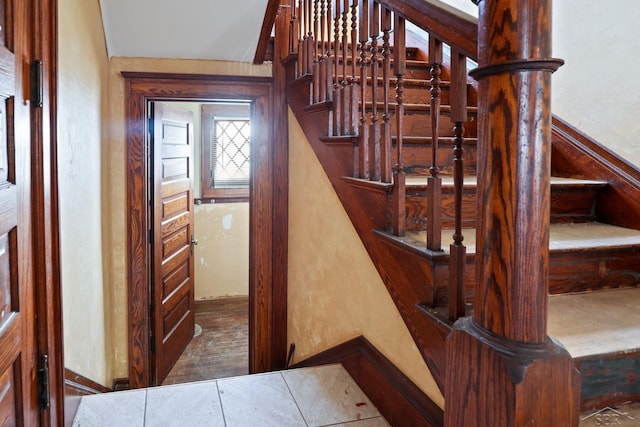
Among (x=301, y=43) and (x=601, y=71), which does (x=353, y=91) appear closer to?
(x=301, y=43)

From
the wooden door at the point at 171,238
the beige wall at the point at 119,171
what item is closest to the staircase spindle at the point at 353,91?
the beige wall at the point at 119,171

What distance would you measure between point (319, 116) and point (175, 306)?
224 cm

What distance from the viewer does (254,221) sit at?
2.98m

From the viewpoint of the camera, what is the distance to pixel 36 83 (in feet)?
4.02

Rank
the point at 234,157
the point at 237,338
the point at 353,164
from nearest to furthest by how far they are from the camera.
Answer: the point at 353,164 < the point at 237,338 < the point at 234,157

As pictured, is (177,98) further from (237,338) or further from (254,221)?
(237,338)

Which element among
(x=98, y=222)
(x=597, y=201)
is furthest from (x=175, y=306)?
(x=597, y=201)

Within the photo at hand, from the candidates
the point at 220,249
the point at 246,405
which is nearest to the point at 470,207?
the point at 246,405

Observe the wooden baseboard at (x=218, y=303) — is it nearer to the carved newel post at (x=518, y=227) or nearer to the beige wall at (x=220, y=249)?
the beige wall at (x=220, y=249)

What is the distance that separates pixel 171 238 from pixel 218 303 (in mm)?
1728

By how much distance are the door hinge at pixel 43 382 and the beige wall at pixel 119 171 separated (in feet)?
4.83

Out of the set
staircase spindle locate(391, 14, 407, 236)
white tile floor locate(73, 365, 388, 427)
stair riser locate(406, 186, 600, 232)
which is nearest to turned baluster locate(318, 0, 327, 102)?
staircase spindle locate(391, 14, 407, 236)

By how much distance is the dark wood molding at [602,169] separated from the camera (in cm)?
170

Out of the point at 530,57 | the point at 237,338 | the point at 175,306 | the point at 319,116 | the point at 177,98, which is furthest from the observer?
the point at 237,338
